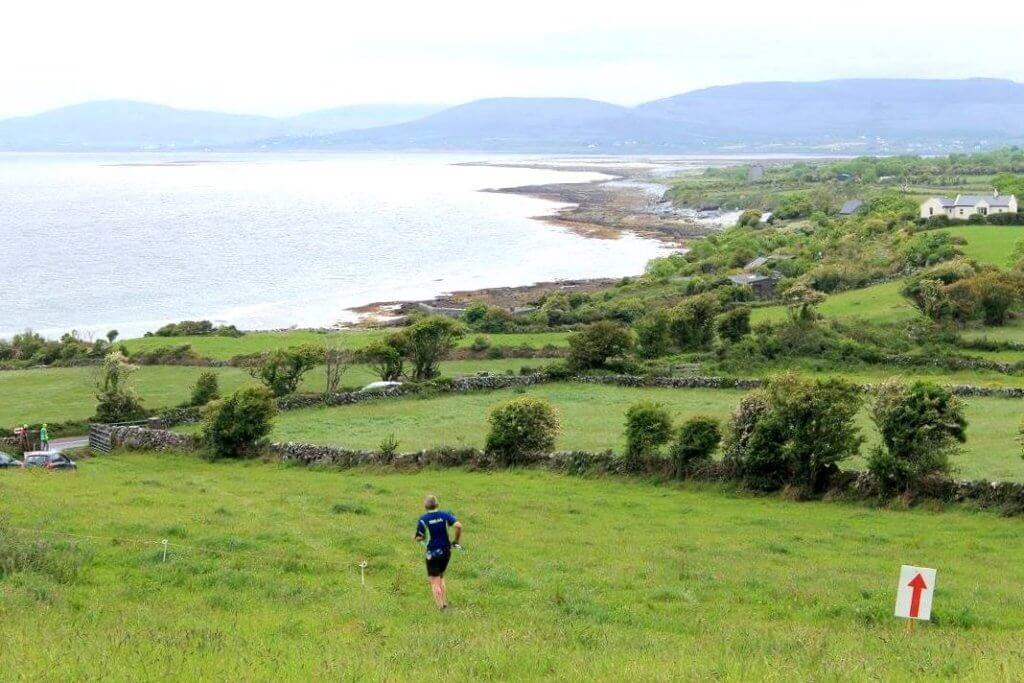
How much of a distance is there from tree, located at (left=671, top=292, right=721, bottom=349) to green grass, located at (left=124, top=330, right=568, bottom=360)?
868cm

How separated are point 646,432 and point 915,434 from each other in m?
7.71

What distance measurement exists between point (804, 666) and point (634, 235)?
145m

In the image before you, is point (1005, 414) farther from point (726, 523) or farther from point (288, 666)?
point (288, 666)

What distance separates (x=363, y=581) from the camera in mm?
17891

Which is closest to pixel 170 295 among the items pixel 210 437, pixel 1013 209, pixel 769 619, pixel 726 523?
pixel 210 437

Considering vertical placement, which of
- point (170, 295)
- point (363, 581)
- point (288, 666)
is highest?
point (288, 666)

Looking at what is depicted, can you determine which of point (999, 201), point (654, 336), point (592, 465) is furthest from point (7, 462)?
point (999, 201)

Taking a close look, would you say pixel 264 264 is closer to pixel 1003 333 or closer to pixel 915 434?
pixel 1003 333

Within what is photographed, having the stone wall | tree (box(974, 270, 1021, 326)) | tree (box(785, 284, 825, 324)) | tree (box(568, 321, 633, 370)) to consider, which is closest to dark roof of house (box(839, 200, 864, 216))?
tree (box(785, 284, 825, 324))

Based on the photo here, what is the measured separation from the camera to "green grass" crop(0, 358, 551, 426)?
49.0m

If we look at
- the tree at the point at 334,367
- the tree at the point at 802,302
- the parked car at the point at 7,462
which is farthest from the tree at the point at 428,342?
the parked car at the point at 7,462

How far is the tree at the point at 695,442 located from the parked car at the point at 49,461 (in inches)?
752

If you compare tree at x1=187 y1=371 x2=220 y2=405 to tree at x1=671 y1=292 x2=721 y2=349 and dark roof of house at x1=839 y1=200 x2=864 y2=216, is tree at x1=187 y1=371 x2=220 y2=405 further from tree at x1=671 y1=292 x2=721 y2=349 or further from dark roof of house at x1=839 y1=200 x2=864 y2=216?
dark roof of house at x1=839 y1=200 x2=864 y2=216

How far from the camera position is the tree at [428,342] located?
175 feet
